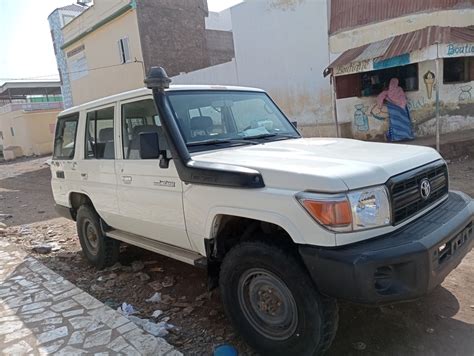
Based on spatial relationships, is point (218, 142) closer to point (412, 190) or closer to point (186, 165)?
point (186, 165)

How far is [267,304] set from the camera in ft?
8.86

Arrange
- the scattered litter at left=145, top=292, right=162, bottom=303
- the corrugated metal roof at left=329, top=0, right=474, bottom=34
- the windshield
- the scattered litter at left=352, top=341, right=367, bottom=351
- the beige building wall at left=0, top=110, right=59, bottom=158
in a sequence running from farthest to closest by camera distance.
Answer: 1. the beige building wall at left=0, top=110, right=59, bottom=158
2. the corrugated metal roof at left=329, top=0, right=474, bottom=34
3. the scattered litter at left=145, top=292, right=162, bottom=303
4. the windshield
5. the scattered litter at left=352, top=341, right=367, bottom=351

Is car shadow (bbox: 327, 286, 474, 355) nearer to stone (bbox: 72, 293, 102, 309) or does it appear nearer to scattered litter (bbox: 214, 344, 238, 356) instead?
scattered litter (bbox: 214, 344, 238, 356)

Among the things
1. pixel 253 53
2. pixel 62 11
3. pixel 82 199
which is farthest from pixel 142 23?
pixel 82 199

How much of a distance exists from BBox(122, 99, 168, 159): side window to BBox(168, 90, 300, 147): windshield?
24cm

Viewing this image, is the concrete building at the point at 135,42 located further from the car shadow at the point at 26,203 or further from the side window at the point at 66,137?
the side window at the point at 66,137

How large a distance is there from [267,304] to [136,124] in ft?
7.00

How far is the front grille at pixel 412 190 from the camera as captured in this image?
239 centimetres

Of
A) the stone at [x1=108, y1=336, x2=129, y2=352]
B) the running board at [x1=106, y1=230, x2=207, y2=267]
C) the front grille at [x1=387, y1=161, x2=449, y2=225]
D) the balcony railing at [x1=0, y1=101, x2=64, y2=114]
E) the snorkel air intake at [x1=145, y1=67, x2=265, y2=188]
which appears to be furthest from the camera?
the balcony railing at [x1=0, y1=101, x2=64, y2=114]

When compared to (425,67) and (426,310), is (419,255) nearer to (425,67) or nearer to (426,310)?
(426,310)

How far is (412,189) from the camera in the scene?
2.57m

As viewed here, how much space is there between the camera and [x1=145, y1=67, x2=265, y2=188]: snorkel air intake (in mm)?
2537

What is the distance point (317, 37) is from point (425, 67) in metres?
3.92

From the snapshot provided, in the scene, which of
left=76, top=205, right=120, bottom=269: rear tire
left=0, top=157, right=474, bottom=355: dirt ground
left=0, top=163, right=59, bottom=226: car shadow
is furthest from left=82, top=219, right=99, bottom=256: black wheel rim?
left=0, top=163, right=59, bottom=226: car shadow
